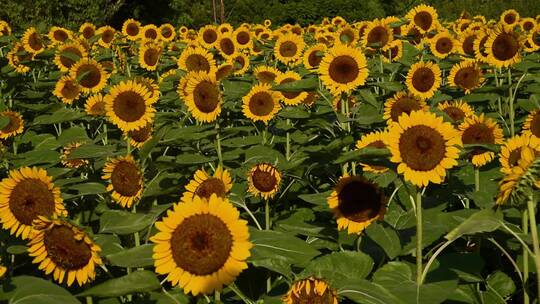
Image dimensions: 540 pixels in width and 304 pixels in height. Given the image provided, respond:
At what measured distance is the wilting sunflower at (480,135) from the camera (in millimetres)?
3367

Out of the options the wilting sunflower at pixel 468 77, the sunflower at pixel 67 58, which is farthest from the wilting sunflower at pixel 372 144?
the sunflower at pixel 67 58

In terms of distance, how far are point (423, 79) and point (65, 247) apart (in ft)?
13.0

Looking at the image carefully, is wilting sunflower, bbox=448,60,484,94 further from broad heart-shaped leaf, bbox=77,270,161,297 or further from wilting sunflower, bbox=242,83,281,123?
broad heart-shaped leaf, bbox=77,270,161,297

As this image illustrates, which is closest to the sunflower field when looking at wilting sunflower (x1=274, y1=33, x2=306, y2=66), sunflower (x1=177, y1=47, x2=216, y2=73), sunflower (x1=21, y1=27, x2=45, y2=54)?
sunflower (x1=177, y1=47, x2=216, y2=73)

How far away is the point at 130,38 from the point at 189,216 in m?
7.63

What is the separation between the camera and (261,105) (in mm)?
4727

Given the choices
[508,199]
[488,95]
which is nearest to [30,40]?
[488,95]

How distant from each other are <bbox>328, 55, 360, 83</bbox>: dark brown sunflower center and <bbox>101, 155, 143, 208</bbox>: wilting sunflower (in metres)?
1.74

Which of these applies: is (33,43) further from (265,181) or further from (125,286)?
(125,286)

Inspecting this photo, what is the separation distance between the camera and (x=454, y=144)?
7.51 ft

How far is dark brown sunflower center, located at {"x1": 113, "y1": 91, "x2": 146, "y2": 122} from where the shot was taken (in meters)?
3.55

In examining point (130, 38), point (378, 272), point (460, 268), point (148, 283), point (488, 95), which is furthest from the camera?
point (130, 38)

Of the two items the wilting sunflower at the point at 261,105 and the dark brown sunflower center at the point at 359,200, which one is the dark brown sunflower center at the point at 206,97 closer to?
the wilting sunflower at the point at 261,105

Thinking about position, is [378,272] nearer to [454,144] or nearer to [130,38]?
[454,144]
